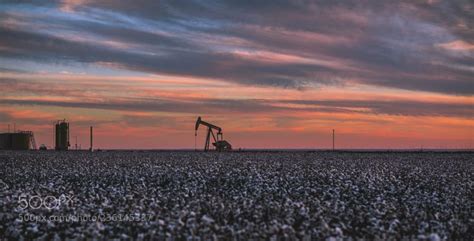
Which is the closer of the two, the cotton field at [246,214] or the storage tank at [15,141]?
the cotton field at [246,214]

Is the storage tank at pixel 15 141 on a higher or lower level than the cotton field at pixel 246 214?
higher

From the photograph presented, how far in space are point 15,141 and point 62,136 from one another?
10244mm

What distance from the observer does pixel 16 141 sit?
12106cm

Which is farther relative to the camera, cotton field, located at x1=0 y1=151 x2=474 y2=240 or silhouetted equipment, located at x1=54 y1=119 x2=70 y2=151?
silhouetted equipment, located at x1=54 y1=119 x2=70 y2=151

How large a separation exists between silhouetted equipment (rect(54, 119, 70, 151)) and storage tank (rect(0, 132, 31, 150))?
7.73 meters

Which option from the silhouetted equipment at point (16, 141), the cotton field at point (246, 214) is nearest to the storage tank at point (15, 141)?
the silhouetted equipment at point (16, 141)

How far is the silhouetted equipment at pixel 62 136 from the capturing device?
118 m

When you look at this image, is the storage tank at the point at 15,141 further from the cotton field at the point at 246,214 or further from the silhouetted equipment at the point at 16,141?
the cotton field at the point at 246,214

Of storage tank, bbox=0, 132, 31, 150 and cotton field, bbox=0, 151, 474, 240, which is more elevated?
storage tank, bbox=0, 132, 31, 150

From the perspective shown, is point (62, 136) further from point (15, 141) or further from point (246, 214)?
point (246, 214)

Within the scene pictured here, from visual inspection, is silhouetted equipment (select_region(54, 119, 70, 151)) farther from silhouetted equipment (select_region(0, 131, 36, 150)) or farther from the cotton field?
the cotton field

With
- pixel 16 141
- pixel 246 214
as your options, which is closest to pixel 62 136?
pixel 16 141

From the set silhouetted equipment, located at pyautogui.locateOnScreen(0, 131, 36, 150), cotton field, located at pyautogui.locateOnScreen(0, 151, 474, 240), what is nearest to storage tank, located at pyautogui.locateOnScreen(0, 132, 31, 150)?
silhouetted equipment, located at pyautogui.locateOnScreen(0, 131, 36, 150)

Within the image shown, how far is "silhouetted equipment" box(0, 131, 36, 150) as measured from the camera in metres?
120
